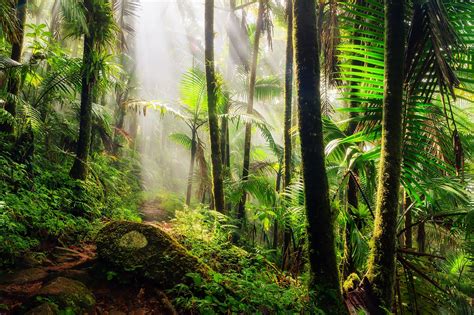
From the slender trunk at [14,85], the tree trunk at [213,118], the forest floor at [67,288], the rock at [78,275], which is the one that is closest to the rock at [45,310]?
the forest floor at [67,288]

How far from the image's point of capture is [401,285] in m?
3.54

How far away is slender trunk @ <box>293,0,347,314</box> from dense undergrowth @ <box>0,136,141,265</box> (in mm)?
3299

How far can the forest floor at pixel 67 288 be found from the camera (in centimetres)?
285

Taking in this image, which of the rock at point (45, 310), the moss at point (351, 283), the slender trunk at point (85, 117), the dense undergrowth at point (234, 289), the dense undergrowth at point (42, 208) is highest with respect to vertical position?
the slender trunk at point (85, 117)

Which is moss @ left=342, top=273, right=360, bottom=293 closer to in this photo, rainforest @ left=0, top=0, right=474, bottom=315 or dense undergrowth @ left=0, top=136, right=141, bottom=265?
rainforest @ left=0, top=0, right=474, bottom=315

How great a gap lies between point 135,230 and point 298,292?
2.26m

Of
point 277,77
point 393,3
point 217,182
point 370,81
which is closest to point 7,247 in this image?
point 217,182

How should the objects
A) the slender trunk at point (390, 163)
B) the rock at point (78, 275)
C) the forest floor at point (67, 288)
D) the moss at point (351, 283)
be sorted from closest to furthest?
1. the slender trunk at point (390, 163)
2. the forest floor at point (67, 288)
3. the moss at point (351, 283)
4. the rock at point (78, 275)

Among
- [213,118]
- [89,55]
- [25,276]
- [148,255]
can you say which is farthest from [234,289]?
[89,55]

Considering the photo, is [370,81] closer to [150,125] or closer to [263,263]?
[263,263]

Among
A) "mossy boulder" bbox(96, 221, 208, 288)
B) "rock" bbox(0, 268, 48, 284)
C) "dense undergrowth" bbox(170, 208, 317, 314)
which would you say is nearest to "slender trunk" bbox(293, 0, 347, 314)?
"dense undergrowth" bbox(170, 208, 317, 314)

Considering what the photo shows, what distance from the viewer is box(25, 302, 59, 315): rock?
259 cm

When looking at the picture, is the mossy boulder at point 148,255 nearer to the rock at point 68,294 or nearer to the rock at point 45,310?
the rock at point 68,294

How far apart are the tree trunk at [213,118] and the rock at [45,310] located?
12.7 ft
